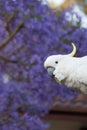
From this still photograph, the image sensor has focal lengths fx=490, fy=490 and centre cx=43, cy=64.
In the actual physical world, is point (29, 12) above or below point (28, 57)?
above

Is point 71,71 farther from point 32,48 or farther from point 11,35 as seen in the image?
point 32,48

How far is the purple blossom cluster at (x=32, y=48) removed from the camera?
8.67 feet

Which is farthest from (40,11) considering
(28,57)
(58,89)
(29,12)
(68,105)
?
(68,105)

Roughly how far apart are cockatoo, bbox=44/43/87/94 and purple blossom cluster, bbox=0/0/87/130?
0.87m

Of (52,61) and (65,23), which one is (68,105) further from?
(52,61)

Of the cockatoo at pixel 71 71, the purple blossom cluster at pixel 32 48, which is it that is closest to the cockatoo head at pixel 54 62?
the cockatoo at pixel 71 71

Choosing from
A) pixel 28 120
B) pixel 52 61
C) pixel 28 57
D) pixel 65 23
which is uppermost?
pixel 65 23

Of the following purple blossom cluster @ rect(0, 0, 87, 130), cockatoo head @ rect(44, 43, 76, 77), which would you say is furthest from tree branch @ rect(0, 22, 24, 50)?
cockatoo head @ rect(44, 43, 76, 77)

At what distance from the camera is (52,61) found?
67.1 inches

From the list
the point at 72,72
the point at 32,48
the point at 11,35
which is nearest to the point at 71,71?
the point at 72,72

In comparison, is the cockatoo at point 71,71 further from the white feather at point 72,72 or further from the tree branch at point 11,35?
the tree branch at point 11,35

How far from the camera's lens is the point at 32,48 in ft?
9.21

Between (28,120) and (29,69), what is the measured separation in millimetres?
372

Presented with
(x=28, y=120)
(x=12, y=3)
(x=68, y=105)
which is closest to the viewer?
(x=28, y=120)
